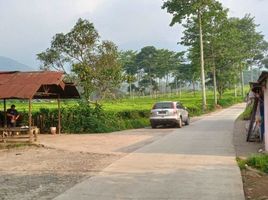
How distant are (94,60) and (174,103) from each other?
6503mm

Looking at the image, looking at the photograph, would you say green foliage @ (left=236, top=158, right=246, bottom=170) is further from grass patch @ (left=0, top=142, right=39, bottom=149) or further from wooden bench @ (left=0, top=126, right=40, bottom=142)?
wooden bench @ (left=0, top=126, right=40, bottom=142)

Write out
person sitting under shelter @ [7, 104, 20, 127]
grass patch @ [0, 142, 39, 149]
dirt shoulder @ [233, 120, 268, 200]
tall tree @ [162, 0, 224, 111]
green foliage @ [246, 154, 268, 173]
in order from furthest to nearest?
1. tall tree @ [162, 0, 224, 111]
2. person sitting under shelter @ [7, 104, 20, 127]
3. grass patch @ [0, 142, 39, 149]
4. green foliage @ [246, 154, 268, 173]
5. dirt shoulder @ [233, 120, 268, 200]

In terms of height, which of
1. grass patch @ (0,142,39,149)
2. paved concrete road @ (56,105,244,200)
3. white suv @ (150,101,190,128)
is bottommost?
paved concrete road @ (56,105,244,200)

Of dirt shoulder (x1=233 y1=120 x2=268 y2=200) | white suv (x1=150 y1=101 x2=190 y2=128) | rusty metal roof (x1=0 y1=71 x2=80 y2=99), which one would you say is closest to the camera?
dirt shoulder (x1=233 y1=120 x2=268 y2=200)

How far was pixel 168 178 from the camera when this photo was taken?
10.6 m

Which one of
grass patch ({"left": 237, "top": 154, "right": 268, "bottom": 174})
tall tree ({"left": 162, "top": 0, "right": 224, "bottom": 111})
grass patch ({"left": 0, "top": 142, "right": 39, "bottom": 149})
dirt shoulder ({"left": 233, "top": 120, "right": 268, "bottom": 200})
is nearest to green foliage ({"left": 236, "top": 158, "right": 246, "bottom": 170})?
grass patch ({"left": 237, "top": 154, "right": 268, "bottom": 174})

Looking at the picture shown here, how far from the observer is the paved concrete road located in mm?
8883

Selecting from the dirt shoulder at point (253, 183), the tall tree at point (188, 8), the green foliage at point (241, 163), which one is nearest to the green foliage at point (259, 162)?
the green foliage at point (241, 163)

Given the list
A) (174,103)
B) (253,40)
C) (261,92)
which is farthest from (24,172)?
(253,40)

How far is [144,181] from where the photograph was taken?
10336 mm

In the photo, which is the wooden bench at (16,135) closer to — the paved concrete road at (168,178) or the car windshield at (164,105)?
the paved concrete road at (168,178)

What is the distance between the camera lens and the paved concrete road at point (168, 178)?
29.1 ft

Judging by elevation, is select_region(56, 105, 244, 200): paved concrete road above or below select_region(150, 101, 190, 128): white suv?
below

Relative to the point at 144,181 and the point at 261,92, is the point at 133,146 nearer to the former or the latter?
the point at 261,92
